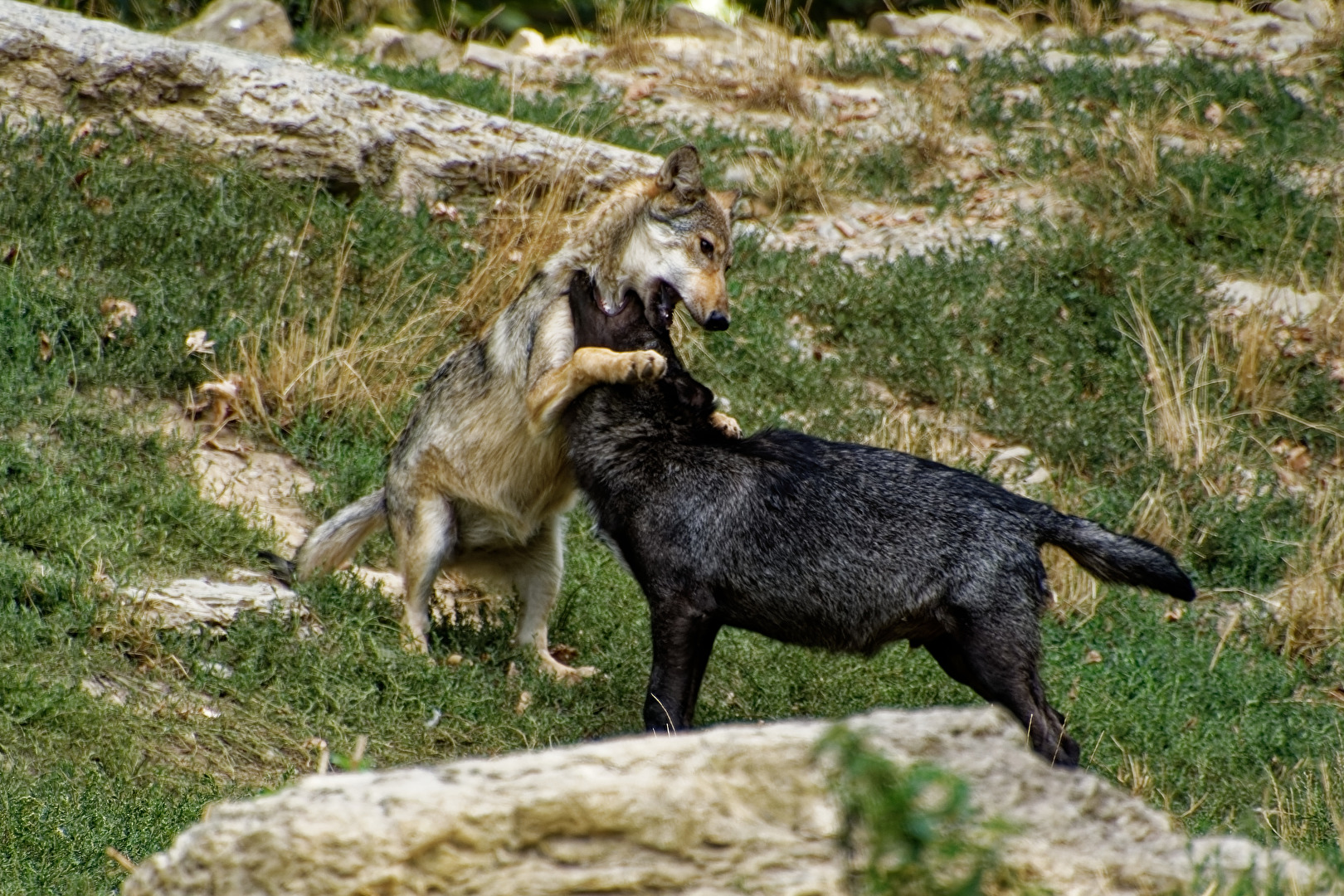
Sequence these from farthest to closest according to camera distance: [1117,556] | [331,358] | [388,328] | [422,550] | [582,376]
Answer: [388,328] < [331,358] < [422,550] < [582,376] < [1117,556]

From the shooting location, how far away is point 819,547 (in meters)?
5.96

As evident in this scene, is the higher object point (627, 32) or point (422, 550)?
point (627, 32)

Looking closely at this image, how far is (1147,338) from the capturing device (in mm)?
10641

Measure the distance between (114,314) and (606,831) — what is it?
7.18 m

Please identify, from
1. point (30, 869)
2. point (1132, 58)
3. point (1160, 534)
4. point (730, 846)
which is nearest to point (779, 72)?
point (1132, 58)

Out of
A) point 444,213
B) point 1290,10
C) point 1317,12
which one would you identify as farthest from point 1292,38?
point 444,213

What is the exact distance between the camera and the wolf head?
721cm

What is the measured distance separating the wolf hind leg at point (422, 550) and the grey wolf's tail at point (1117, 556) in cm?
308

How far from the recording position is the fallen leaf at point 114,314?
8812 mm

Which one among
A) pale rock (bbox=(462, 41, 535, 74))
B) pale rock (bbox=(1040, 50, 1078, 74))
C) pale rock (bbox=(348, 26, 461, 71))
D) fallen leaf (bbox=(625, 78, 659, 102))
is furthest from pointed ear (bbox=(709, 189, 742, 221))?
pale rock (bbox=(1040, 50, 1078, 74))

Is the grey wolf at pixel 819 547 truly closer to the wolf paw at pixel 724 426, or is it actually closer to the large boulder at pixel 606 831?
the wolf paw at pixel 724 426

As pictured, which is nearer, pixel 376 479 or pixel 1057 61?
pixel 376 479

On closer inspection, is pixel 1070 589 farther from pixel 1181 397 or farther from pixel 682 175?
pixel 682 175

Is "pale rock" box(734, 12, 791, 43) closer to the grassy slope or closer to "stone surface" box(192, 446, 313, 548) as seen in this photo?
the grassy slope
